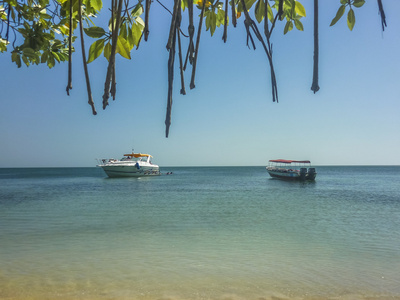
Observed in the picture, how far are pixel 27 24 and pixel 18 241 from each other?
911 cm

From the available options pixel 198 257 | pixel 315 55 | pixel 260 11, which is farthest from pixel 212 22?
pixel 198 257

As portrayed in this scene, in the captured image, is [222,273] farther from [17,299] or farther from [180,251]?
[17,299]

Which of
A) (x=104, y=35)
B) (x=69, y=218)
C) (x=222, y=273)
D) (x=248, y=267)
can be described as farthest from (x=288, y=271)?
(x=69, y=218)

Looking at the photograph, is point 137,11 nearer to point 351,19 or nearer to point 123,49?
point 123,49

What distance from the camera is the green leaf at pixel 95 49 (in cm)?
67

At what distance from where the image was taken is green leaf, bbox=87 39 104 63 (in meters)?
0.67

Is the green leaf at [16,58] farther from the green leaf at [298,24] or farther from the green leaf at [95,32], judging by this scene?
the green leaf at [298,24]

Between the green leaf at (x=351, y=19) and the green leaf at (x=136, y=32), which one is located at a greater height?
the green leaf at (x=351, y=19)

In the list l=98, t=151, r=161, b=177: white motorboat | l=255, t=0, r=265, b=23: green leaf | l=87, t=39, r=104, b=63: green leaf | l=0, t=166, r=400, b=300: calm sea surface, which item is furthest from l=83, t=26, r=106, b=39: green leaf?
l=98, t=151, r=161, b=177: white motorboat

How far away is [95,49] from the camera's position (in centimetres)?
67

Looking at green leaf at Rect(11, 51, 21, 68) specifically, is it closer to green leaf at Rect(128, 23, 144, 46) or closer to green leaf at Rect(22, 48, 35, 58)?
green leaf at Rect(22, 48, 35, 58)

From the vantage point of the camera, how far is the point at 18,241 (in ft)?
30.7

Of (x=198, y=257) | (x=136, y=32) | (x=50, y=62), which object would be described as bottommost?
(x=198, y=257)

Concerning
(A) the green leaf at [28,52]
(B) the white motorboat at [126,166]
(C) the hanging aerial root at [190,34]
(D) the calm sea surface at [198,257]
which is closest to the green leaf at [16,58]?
(A) the green leaf at [28,52]
